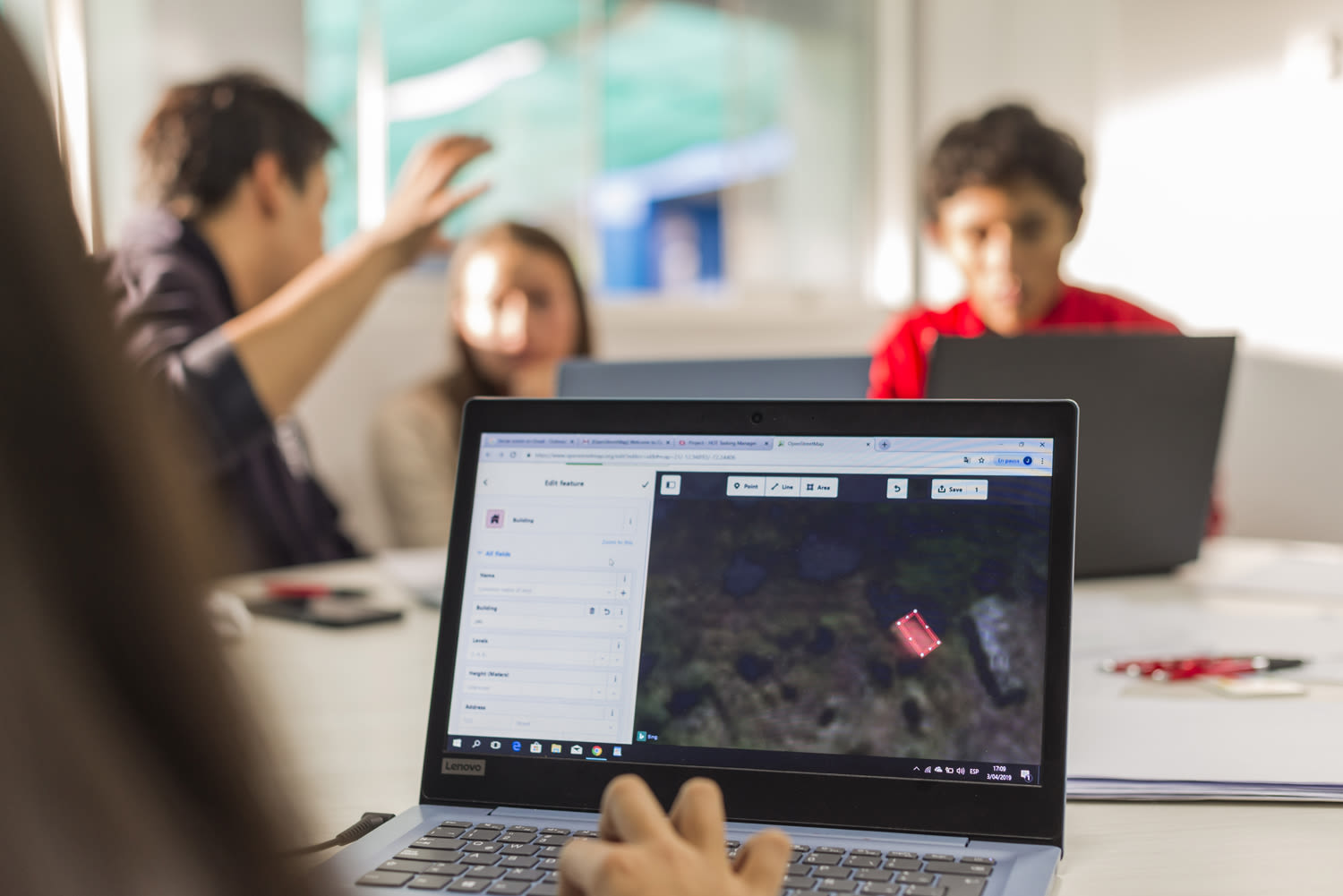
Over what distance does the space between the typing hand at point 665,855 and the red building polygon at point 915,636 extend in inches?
8.0

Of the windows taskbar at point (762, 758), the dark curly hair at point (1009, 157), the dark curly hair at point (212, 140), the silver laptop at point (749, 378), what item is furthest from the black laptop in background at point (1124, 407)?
the dark curly hair at point (212, 140)

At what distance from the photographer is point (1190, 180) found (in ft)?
10.1

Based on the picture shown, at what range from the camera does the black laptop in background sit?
3.44 ft

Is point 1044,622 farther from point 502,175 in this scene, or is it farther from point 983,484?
point 502,175

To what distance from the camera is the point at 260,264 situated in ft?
6.01

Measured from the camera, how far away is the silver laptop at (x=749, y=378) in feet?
3.47

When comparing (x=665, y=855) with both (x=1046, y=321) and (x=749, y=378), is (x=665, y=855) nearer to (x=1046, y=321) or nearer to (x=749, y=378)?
(x=749, y=378)

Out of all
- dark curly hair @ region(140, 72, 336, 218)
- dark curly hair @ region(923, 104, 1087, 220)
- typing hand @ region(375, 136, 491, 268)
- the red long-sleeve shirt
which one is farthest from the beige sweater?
dark curly hair @ region(923, 104, 1087, 220)

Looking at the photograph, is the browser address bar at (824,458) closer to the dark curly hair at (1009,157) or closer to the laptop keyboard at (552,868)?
the laptop keyboard at (552,868)

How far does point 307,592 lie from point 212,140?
0.82m

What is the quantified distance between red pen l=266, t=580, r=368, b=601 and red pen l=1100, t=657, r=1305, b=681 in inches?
31.7

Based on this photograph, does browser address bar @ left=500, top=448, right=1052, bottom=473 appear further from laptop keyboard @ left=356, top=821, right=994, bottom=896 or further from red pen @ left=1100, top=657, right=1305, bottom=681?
red pen @ left=1100, top=657, right=1305, bottom=681

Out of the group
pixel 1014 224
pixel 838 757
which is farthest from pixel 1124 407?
pixel 1014 224

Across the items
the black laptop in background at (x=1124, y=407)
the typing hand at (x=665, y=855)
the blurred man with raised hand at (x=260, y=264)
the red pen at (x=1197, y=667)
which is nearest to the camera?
the typing hand at (x=665, y=855)
